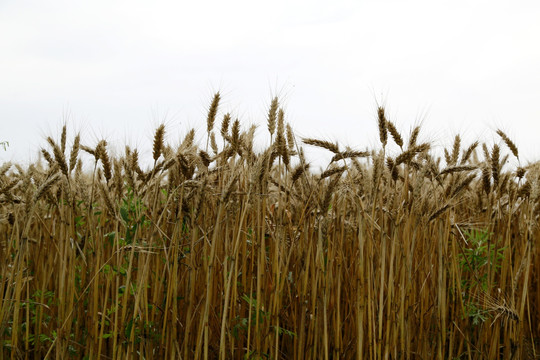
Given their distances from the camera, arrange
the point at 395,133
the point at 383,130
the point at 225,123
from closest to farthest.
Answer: the point at 383,130, the point at 395,133, the point at 225,123

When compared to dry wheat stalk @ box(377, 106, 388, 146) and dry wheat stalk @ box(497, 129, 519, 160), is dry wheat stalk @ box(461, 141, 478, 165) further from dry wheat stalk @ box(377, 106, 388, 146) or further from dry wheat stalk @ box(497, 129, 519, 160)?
dry wheat stalk @ box(377, 106, 388, 146)

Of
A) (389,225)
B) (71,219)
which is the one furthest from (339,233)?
(71,219)

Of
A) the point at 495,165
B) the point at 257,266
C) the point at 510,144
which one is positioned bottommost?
the point at 257,266

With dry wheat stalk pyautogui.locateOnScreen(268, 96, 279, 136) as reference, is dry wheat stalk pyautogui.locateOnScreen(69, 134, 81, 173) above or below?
below

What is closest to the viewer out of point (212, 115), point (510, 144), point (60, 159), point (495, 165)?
point (60, 159)

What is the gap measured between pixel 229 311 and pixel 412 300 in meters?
0.87

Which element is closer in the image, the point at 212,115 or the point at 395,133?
the point at 395,133

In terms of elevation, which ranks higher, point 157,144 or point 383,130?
point 383,130

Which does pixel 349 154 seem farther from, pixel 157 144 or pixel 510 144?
pixel 510 144

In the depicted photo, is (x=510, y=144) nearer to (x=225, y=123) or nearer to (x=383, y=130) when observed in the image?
(x=383, y=130)

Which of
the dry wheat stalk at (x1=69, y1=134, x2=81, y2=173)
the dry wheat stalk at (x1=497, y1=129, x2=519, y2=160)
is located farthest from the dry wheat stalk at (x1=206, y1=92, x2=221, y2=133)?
the dry wheat stalk at (x1=497, y1=129, x2=519, y2=160)

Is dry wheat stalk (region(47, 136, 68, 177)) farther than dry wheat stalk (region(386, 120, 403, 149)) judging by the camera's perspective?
No

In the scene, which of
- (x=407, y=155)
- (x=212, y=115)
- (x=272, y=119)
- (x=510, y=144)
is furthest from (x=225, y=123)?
(x=510, y=144)

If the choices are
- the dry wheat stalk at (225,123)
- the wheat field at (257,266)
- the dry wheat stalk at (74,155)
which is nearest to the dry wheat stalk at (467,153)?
the wheat field at (257,266)
